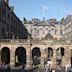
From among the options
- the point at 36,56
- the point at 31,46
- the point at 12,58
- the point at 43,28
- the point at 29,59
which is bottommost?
the point at 36,56

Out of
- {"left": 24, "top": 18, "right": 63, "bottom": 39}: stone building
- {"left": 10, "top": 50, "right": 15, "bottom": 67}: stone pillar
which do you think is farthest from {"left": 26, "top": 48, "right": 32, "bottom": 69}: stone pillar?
{"left": 24, "top": 18, "right": 63, "bottom": 39}: stone building

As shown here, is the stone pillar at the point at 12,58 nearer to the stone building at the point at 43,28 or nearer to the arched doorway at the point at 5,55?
the arched doorway at the point at 5,55

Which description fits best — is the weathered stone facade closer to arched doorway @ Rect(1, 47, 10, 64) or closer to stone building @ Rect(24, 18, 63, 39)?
arched doorway @ Rect(1, 47, 10, 64)

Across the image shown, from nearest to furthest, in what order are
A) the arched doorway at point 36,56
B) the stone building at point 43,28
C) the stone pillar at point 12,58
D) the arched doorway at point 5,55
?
the stone pillar at point 12,58 < the arched doorway at point 5,55 < the arched doorway at point 36,56 < the stone building at point 43,28

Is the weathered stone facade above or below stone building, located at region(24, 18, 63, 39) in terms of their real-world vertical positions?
below

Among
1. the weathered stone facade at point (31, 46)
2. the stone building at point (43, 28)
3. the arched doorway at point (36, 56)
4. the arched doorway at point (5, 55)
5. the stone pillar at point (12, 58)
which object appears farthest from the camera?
the stone building at point (43, 28)

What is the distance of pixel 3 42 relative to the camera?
6444 centimetres

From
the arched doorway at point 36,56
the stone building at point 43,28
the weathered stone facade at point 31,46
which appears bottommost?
the arched doorway at point 36,56

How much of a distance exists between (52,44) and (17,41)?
842 centimetres

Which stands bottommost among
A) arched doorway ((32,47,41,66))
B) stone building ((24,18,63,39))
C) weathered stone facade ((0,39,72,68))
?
arched doorway ((32,47,41,66))

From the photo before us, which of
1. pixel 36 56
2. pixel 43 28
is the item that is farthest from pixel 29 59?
pixel 43 28

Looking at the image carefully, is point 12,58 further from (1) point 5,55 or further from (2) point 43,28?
(2) point 43,28

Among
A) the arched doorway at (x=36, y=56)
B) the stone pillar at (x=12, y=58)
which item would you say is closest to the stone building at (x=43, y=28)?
the arched doorway at (x=36, y=56)

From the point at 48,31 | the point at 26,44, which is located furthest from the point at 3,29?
the point at 48,31
